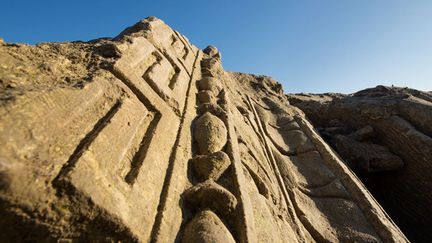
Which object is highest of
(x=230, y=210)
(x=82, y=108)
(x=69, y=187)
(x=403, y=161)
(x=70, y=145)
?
(x=403, y=161)

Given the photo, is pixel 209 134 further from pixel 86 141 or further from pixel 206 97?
pixel 86 141

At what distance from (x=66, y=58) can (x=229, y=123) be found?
162 centimetres

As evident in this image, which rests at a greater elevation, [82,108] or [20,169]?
[82,108]

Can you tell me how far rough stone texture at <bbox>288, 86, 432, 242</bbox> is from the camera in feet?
16.0

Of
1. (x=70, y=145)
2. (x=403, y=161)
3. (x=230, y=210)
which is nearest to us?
(x=70, y=145)

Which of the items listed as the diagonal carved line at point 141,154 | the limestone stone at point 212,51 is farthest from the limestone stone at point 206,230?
the limestone stone at point 212,51

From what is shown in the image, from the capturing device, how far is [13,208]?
3.56 ft

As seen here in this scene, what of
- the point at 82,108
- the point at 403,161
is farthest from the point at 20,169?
the point at 403,161

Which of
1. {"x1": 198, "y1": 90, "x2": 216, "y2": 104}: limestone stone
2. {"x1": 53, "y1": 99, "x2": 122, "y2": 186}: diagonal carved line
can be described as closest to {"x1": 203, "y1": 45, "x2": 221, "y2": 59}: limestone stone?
{"x1": 198, "y1": 90, "x2": 216, "y2": 104}: limestone stone

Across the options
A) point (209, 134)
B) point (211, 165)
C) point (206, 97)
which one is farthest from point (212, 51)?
point (211, 165)

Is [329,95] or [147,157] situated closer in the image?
[147,157]

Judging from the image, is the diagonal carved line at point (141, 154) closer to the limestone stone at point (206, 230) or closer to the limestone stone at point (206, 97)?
the limestone stone at point (206, 230)

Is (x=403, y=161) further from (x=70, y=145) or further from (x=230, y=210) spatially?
(x=70, y=145)

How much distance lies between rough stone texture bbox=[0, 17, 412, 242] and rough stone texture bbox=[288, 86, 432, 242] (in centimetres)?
197
